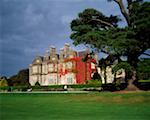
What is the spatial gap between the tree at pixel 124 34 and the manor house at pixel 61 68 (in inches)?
1266

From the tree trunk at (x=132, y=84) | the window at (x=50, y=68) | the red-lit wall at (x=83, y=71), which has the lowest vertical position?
the tree trunk at (x=132, y=84)

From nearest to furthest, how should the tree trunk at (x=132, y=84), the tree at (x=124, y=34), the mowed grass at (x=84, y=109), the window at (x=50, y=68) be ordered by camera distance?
the mowed grass at (x=84, y=109) < the tree at (x=124, y=34) < the tree trunk at (x=132, y=84) < the window at (x=50, y=68)

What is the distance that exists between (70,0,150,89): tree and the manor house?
32.2 m

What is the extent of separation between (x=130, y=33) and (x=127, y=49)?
64.7 inches

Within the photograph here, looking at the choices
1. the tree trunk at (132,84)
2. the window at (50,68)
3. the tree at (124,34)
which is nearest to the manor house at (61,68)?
the window at (50,68)

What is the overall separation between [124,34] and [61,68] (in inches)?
1949

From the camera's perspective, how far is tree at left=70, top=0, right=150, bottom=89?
32.9 metres

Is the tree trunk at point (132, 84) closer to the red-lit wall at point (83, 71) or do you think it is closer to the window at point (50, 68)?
the red-lit wall at point (83, 71)

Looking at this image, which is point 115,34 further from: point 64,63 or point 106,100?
point 64,63

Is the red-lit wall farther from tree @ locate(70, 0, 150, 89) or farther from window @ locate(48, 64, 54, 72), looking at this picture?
tree @ locate(70, 0, 150, 89)

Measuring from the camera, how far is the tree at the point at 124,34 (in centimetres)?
3291

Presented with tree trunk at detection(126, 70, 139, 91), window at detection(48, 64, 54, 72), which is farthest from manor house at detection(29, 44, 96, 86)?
tree trunk at detection(126, 70, 139, 91)

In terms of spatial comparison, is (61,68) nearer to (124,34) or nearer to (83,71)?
(83,71)

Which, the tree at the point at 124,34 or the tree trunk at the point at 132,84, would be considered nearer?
the tree at the point at 124,34
